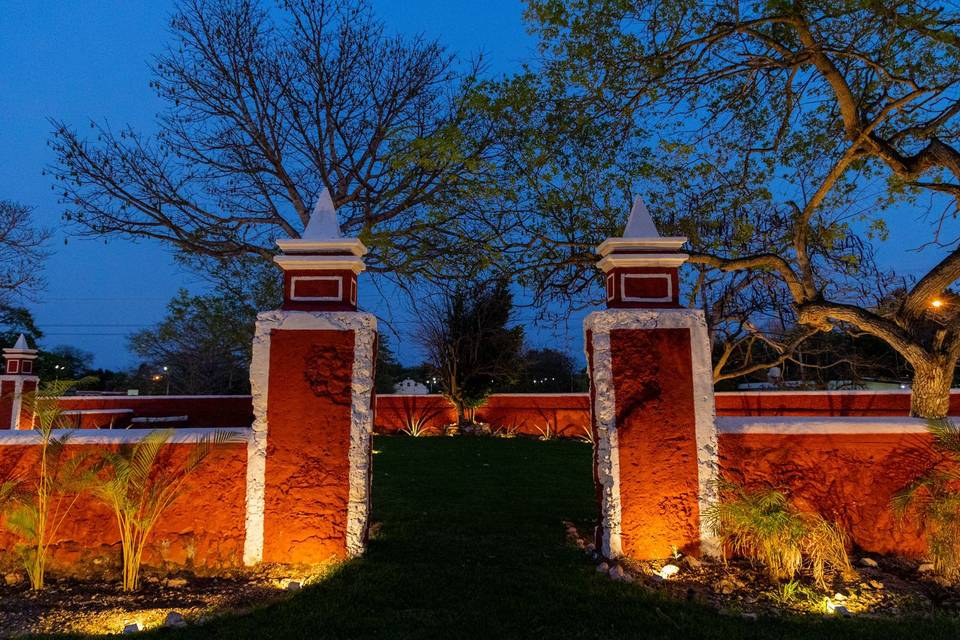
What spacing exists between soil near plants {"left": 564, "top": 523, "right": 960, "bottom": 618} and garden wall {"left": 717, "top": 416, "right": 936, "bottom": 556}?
275mm

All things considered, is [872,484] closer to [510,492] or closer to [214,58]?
[510,492]

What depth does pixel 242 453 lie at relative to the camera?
490 centimetres

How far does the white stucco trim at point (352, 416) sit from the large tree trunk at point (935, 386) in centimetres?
570

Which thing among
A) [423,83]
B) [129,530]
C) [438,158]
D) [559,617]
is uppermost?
[423,83]

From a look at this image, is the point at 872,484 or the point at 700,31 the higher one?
the point at 700,31

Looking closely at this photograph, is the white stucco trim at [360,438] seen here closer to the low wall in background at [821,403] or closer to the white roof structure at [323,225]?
Answer: the white roof structure at [323,225]

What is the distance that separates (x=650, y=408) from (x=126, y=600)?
433 cm

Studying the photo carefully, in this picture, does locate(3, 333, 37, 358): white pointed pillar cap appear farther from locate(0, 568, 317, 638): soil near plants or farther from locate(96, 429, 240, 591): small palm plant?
locate(96, 429, 240, 591): small palm plant

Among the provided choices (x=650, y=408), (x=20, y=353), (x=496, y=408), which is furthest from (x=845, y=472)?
(x=20, y=353)

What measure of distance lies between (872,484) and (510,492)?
438cm

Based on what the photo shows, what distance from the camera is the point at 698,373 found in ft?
16.8

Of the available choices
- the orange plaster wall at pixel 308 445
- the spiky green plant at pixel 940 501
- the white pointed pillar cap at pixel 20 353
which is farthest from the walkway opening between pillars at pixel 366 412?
the white pointed pillar cap at pixel 20 353

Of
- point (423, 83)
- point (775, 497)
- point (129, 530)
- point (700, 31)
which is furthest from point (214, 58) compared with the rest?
point (775, 497)

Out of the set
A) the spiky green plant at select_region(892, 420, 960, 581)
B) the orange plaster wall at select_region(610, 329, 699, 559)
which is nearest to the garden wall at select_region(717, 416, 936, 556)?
the spiky green plant at select_region(892, 420, 960, 581)
